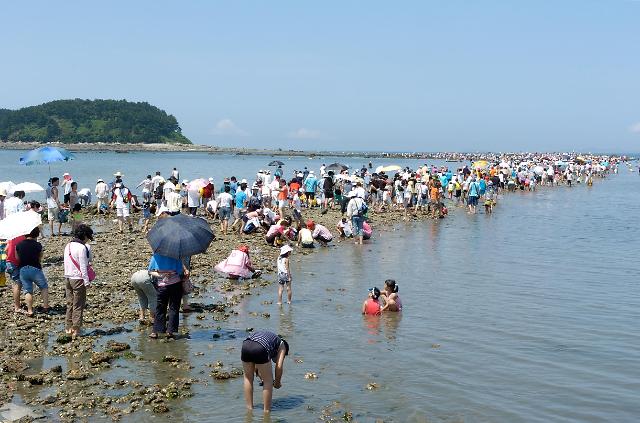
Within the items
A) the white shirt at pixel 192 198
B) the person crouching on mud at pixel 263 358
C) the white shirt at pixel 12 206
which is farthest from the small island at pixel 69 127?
the person crouching on mud at pixel 263 358

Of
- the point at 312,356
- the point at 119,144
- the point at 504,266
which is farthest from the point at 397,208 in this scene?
the point at 119,144

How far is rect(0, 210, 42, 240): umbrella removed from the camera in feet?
38.2

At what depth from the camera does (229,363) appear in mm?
10008

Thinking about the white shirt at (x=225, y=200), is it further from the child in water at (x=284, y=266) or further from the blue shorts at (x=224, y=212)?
the child in water at (x=284, y=266)

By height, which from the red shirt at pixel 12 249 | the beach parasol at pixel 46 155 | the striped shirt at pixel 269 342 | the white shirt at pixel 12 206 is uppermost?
the beach parasol at pixel 46 155

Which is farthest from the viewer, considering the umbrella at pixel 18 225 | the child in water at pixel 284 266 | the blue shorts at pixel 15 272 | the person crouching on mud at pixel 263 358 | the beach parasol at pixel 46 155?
→ the beach parasol at pixel 46 155

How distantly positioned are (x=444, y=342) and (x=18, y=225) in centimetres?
785

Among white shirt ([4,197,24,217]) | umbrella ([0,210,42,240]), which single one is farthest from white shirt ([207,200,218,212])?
umbrella ([0,210,42,240])

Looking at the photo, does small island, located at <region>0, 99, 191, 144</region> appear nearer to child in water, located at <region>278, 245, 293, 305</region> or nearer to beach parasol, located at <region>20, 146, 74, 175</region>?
beach parasol, located at <region>20, 146, 74, 175</region>

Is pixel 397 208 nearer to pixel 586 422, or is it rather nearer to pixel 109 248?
pixel 109 248

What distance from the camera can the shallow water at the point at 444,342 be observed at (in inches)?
342

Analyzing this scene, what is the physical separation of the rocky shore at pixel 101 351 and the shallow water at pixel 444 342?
0.17 m

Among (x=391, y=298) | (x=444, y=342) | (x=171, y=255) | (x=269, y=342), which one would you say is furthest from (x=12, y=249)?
(x=444, y=342)

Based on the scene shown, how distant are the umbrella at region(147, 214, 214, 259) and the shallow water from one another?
62.3 inches
